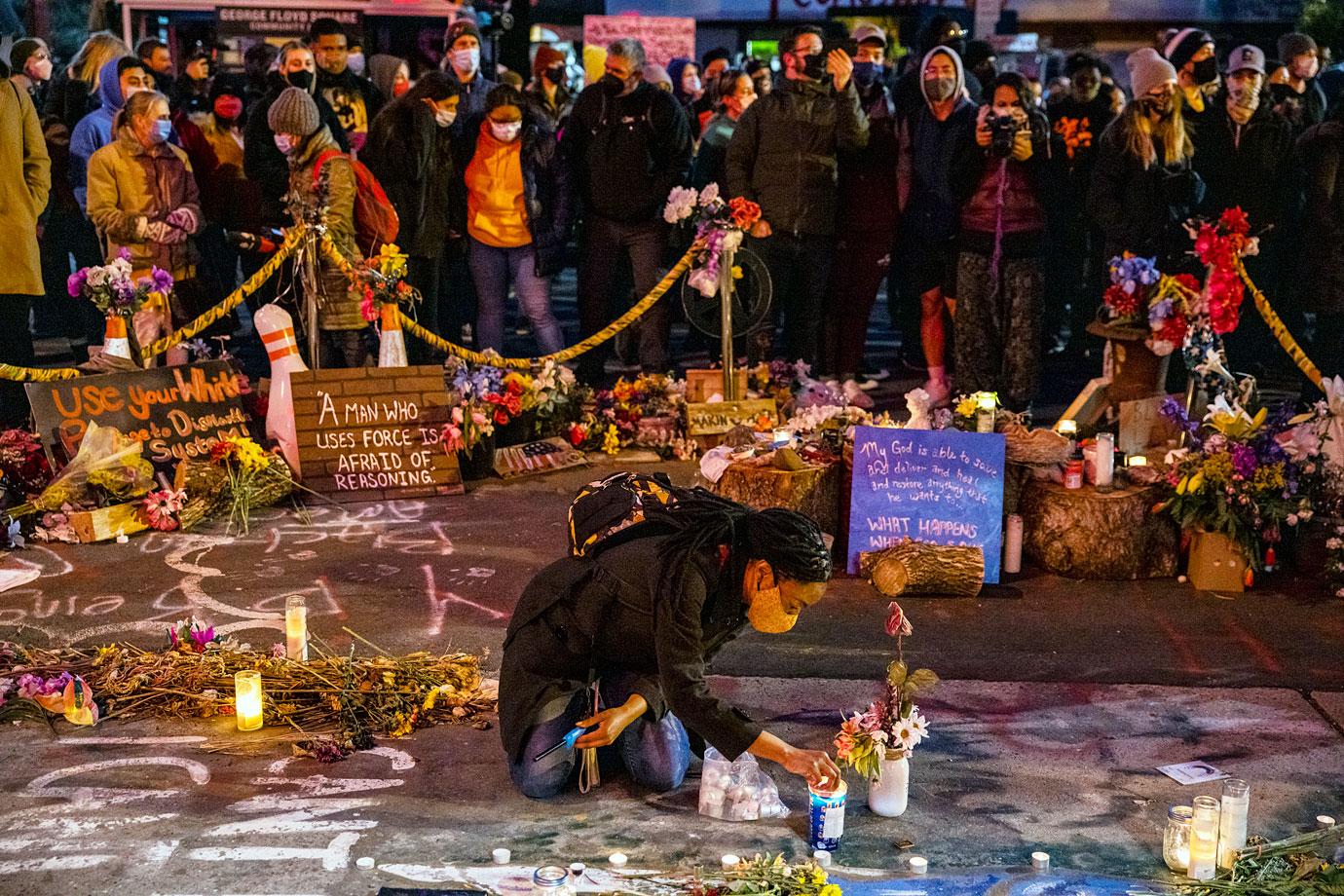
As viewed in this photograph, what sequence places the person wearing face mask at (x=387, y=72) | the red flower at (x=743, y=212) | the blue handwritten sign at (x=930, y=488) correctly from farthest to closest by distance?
1. the person wearing face mask at (x=387, y=72)
2. the red flower at (x=743, y=212)
3. the blue handwritten sign at (x=930, y=488)

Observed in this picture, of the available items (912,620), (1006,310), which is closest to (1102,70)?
(1006,310)

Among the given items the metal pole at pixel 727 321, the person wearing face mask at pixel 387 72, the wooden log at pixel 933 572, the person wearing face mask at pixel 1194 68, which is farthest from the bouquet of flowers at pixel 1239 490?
the person wearing face mask at pixel 387 72

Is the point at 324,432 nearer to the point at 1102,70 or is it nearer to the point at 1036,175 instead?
the point at 1036,175

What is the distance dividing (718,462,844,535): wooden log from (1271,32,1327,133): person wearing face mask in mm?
5322

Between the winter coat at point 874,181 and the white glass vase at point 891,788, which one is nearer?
the white glass vase at point 891,788

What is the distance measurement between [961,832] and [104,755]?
2654 mm

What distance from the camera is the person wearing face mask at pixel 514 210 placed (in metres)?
9.37

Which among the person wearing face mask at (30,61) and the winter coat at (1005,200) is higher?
the person wearing face mask at (30,61)

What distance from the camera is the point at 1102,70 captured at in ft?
36.6

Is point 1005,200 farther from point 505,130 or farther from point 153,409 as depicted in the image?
point 153,409

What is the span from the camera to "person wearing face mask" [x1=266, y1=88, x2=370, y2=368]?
28.2ft

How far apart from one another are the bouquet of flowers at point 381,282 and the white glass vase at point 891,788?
448cm

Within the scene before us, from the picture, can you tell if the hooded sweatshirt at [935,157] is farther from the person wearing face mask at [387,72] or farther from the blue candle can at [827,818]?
the blue candle can at [827,818]

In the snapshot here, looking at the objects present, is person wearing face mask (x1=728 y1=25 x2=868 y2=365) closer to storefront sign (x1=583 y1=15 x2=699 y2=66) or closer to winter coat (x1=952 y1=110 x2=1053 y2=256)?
winter coat (x1=952 y1=110 x2=1053 y2=256)
